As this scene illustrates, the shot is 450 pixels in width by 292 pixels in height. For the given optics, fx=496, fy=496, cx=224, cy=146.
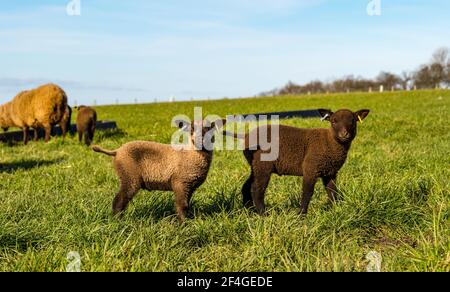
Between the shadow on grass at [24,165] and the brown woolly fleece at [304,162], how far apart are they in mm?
6935

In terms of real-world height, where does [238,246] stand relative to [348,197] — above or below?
below

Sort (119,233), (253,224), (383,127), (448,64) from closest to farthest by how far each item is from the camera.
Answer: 1. (119,233)
2. (253,224)
3. (383,127)
4. (448,64)

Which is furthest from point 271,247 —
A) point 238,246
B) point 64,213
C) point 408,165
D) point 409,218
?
point 408,165

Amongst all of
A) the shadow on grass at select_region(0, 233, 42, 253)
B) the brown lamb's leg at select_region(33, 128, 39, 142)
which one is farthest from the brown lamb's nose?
the brown lamb's leg at select_region(33, 128, 39, 142)

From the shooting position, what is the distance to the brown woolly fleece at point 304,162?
5590mm

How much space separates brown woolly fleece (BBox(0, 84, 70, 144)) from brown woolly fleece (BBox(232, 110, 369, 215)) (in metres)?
13.0

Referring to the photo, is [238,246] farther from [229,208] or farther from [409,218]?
[409,218]

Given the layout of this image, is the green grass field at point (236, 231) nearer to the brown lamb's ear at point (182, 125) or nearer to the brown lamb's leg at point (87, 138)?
the brown lamb's ear at point (182, 125)

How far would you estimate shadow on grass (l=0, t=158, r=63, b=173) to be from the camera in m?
Result: 11.1

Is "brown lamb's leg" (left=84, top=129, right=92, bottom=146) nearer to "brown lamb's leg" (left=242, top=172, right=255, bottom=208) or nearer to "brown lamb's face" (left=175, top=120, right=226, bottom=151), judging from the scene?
"brown lamb's leg" (left=242, top=172, right=255, bottom=208)

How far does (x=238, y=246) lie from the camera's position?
4.74m

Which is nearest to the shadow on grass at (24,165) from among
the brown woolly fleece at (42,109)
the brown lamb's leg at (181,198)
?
the brown woolly fleece at (42,109)

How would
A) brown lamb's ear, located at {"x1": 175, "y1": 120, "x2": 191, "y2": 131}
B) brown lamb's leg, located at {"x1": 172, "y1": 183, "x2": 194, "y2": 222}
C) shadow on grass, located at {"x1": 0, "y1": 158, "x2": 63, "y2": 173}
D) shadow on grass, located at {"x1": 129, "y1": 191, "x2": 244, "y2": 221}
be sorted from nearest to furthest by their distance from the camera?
brown lamb's ear, located at {"x1": 175, "y1": 120, "x2": 191, "y2": 131} < brown lamb's leg, located at {"x1": 172, "y1": 183, "x2": 194, "y2": 222} < shadow on grass, located at {"x1": 129, "y1": 191, "x2": 244, "y2": 221} < shadow on grass, located at {"x1": 0, "y1": 158, "x2": 63, "y2": 173}
